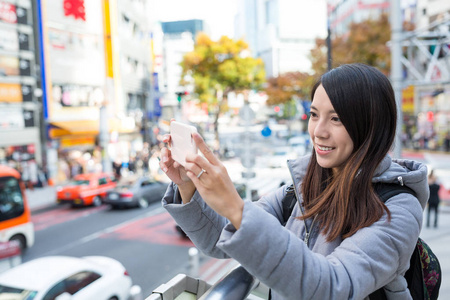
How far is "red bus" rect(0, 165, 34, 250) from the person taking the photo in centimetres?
822

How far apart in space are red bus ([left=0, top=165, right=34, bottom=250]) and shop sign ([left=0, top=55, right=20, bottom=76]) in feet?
28.7

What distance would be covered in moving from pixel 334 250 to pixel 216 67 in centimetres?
2410

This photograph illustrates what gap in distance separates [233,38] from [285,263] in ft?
80.2

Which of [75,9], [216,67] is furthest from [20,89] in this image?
[216,67]

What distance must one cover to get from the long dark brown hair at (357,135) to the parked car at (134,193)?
11.8m

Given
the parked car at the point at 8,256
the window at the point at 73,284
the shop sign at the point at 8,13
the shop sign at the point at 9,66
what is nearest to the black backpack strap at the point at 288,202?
the window at the point at 73,284

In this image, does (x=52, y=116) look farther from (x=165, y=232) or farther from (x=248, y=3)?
(x=248, y=3)

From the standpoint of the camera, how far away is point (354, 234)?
1.07 m

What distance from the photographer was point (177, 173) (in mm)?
1312

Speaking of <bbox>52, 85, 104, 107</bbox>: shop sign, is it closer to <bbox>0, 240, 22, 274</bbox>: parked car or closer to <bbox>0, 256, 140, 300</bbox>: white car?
<bbox>0, 240, 22, 274</bbox>: parked car

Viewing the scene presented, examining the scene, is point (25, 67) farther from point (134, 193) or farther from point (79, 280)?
point (79, 280)

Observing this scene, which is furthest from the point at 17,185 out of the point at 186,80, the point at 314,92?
the point at 186,80

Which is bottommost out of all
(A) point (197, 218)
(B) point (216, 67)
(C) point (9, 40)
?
(A) point (197, 218)

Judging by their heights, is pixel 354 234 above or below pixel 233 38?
below
